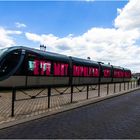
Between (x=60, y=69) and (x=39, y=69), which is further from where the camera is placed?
(x=60, y=69)

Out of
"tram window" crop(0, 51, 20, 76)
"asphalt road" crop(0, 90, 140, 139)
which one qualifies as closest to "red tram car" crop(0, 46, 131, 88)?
"tram window" crop(0, 51, 20, 76)

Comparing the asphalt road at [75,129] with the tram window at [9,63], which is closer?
the asphalt road at [75,129]

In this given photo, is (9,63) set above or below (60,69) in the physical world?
above

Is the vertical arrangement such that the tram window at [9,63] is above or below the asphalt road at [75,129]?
above

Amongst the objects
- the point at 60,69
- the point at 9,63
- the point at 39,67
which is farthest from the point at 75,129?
the point at 60,69

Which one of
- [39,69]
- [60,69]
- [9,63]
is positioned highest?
[9,63]

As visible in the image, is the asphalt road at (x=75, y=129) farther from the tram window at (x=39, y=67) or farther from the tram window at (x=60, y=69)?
the tram window at (x=60, y=69)

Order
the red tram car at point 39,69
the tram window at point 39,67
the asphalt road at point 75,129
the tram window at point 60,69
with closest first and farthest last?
the asphalt road at point 75,129, the red tram car at point 39,69, the tram window at point 39,67, the tram window at point 60,69

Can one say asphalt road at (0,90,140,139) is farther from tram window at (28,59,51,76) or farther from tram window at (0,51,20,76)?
tram window at (28,59,51,76)

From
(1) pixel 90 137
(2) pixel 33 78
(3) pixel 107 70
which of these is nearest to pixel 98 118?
(1) pixel 90 137

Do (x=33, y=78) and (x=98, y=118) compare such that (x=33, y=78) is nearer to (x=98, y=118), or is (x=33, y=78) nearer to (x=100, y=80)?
(x=98, y=118)

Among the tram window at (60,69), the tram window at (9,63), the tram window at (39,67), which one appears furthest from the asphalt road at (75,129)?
the tram window at (60,69)

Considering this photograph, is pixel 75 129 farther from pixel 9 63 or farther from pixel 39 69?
pixel 39 69

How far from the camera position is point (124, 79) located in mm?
60125
